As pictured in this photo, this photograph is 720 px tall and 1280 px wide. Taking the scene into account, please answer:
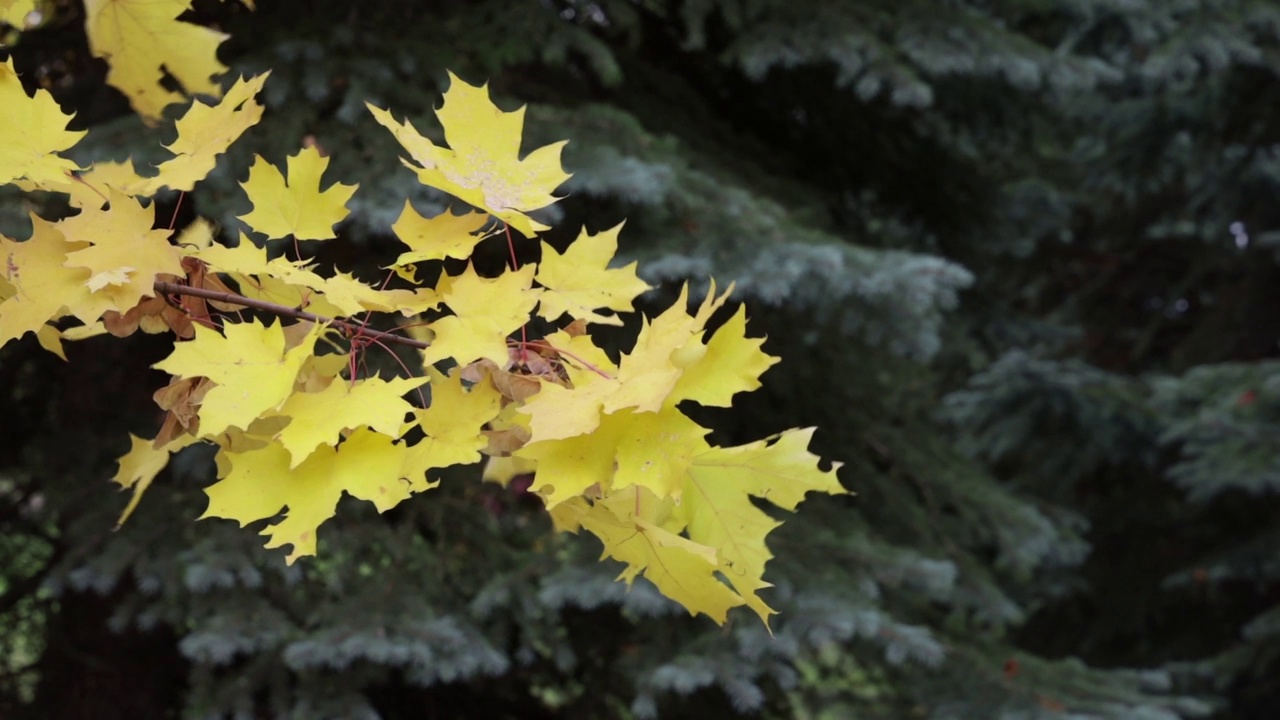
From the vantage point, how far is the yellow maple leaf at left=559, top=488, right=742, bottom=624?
675 millimetres

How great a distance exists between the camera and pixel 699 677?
222 centimetres

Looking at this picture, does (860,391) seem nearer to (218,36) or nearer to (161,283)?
(218,36)

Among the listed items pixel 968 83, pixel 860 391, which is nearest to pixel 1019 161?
pixel 968 83

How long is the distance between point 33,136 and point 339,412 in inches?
11.4

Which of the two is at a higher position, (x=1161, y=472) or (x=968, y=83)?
(x=968, y=83)

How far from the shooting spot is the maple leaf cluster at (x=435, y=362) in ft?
2.12

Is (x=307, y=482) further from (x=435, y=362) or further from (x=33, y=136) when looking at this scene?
(x=33, y=136)

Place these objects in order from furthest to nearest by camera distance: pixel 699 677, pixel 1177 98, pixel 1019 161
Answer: pixel 1177 98 → pixel 1019 161 → pixel 699 677

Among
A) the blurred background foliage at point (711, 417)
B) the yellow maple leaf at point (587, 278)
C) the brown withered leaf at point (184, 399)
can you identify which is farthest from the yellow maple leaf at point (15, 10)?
the blurred background foliage at point (711, 417)

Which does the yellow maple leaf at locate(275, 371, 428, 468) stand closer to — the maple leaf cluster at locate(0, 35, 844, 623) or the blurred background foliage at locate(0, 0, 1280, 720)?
the maple leaf cluster at locate(0, 35, 844, 623)

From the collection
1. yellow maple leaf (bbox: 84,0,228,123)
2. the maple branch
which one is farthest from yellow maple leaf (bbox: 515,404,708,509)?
yellow maple leaf (bbox: 84,0,228,123)

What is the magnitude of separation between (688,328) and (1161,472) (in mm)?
5336

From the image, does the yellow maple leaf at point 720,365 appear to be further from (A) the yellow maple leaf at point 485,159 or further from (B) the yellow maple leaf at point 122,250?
(B) the yellow maple leaf at point 122,250

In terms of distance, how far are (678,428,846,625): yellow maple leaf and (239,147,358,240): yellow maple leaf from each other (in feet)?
1.05
